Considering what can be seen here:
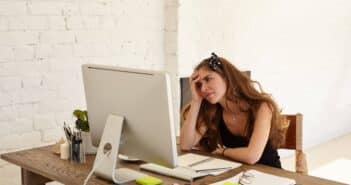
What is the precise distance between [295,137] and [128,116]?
38.0 inches

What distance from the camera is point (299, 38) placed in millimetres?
4465

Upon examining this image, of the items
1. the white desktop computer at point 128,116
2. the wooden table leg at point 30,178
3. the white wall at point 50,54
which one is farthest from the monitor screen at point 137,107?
the white wall at point 50,54

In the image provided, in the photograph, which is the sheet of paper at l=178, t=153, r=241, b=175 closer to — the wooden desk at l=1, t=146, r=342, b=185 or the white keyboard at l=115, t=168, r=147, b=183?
the wooden desk at l=1, t=146, r=342, b=185

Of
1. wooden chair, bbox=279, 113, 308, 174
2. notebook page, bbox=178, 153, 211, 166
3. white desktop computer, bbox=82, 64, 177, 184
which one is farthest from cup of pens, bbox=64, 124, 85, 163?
wooden chair, bbox=279, 113, 308, 174

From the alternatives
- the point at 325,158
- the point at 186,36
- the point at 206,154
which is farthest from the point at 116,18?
the point at 325,158

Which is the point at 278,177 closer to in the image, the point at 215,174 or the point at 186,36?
the point at 215,174

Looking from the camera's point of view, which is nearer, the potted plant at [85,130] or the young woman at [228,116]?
the potted plant at [85,130]

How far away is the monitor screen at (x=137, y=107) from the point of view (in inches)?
65.2

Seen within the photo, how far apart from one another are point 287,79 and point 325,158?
77 centimetres

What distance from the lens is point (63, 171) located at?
1.93 m

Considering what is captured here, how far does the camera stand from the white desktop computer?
166cm

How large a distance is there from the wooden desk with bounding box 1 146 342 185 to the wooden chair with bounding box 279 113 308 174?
43cm

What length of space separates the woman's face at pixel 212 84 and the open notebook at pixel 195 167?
28 cm

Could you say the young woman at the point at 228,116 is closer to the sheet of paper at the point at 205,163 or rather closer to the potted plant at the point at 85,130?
the sheet of paper at the point at 205,163
